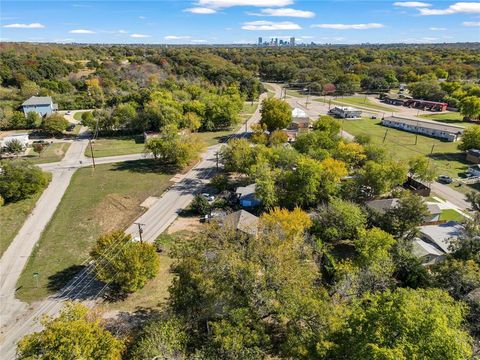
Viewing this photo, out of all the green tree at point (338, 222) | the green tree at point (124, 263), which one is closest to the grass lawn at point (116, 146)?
the green tree at point (124, 263)

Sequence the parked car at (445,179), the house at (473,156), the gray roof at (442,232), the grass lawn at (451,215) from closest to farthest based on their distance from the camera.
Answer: the gray roof at (442,232)
the grass lawn at (451,215)
the parked car at (445,179)
the house at (473,156)

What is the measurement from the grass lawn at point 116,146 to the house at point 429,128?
2435 inches

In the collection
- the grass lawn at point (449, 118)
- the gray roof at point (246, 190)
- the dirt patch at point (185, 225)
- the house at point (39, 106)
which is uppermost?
the house at point (39, 106)

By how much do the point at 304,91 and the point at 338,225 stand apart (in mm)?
117013

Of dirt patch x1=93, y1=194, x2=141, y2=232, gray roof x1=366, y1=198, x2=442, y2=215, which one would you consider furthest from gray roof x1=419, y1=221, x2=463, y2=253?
dirt patch x1=93, y1=194, x2=141, y2=232

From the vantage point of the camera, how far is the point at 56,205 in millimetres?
45312

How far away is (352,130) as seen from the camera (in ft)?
269

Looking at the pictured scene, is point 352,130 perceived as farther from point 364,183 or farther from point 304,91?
point 304,91

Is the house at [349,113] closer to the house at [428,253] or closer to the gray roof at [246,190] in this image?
the gray roof at [246,190]

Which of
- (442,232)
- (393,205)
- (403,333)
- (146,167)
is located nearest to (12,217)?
(146,167)

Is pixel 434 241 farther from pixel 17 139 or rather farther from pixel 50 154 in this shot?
pixel 17 139

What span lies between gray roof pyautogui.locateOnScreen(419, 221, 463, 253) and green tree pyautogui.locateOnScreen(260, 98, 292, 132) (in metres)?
39.7

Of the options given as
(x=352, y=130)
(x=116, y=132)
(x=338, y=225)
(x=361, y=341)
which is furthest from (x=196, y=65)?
(x=361, y=341)

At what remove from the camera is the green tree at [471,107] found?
86312 mm
